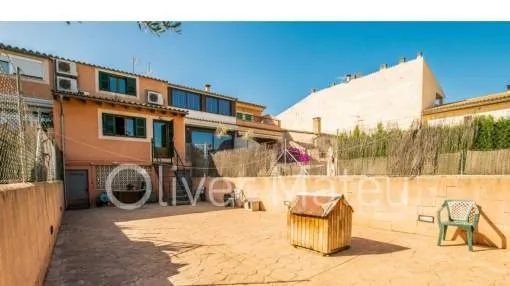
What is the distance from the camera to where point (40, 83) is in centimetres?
1376

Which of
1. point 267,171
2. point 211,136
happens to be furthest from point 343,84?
point 267,171

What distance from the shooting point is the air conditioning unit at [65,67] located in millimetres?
14250

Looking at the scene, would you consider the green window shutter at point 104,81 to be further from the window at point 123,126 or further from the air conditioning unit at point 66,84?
the window at point 123,126

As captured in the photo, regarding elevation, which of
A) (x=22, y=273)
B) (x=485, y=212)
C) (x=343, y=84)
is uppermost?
(x=343, y=84)

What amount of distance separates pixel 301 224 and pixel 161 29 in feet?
16.2

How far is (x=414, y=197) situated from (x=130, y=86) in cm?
1783

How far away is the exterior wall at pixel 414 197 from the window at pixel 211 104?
12.9 m

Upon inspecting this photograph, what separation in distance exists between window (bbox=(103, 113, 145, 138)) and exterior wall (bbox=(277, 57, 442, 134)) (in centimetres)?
1610

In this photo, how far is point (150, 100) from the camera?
17.4m

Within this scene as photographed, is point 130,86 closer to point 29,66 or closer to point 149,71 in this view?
point 149,71

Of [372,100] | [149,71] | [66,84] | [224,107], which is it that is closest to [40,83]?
[66,84]

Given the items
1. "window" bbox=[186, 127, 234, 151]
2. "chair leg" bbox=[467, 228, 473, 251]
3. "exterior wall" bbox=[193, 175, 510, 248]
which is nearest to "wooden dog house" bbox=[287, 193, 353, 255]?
"exterior wall" bbox=[193, 175, 510, 248]

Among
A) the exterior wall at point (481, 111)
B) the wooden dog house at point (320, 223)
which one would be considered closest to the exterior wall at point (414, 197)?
the wooden dog house at point (320, 223)
